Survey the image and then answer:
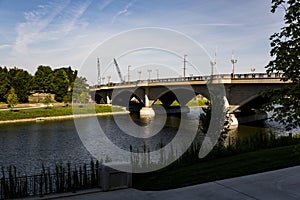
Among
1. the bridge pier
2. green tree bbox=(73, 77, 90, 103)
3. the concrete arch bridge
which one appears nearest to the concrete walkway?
the concrete arch bridge

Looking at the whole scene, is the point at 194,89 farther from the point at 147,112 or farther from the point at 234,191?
the point at 234,191

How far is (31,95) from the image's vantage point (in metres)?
101

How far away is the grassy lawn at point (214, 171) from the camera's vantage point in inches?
470

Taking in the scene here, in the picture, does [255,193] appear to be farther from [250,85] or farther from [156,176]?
[250,85]

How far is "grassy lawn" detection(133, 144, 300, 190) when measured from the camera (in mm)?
11938

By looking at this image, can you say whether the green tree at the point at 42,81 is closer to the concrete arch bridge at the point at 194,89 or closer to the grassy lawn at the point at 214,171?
the concrete arch bridge at the point at 194,89

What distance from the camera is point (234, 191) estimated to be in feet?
33.9

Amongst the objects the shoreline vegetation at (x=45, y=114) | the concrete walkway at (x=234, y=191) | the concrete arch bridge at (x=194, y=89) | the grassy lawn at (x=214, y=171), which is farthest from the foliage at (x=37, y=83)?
the concrete walkway at (x=234, y=191)

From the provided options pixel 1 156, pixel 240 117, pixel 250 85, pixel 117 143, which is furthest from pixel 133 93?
pixel 1 156

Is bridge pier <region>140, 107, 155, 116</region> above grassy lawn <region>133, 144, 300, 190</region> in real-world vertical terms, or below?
above

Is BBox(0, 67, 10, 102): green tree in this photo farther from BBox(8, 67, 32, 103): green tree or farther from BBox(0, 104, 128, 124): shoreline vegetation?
BBox(0, 104, 128, 124): shoreline vegetation

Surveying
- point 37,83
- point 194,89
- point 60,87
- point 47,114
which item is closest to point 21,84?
point 37,83

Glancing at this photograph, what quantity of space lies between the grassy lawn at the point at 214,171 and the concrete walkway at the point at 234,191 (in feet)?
2.07

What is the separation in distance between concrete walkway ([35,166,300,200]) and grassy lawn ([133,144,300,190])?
63 centimetres
